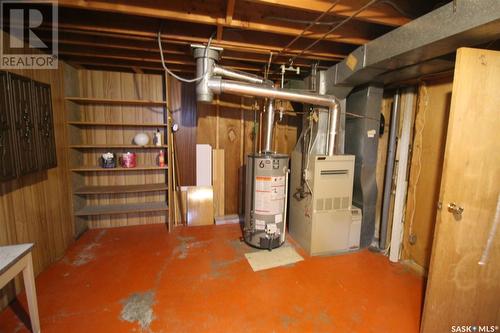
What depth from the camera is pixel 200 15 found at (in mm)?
1688

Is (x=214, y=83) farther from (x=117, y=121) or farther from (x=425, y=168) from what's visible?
(x=425, y=168)

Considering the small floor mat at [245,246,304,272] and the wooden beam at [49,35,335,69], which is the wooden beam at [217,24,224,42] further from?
the small floor mat at [245,246,304,272]

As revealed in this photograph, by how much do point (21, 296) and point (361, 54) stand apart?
3.63m

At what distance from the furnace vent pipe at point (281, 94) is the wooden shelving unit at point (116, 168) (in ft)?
3.37

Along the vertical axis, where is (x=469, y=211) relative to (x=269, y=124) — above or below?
below

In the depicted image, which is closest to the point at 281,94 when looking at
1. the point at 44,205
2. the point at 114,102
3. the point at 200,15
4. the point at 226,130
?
the point at 200,15

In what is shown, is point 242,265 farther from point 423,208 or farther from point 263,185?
point 423,208

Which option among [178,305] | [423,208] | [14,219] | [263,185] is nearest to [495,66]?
[423,208]

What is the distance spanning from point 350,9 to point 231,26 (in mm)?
880

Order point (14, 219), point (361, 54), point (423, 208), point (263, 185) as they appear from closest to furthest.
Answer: point (14, 219) < point (361, 54) < point (423, 208) < point (263, 185)

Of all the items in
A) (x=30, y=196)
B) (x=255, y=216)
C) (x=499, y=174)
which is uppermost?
(x=499, y=174)

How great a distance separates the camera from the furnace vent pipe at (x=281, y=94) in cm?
242

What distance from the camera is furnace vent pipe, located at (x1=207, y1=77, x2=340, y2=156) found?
95.1 inches

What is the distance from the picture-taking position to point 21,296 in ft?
6.29
